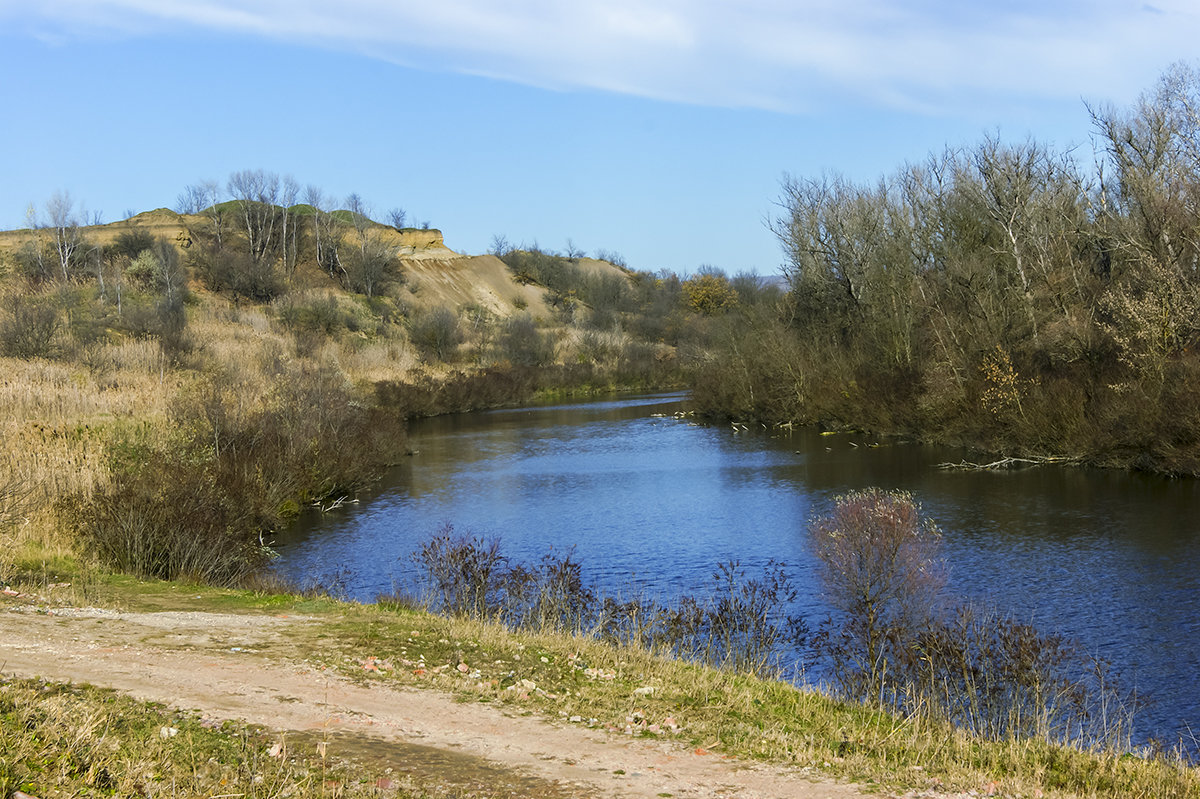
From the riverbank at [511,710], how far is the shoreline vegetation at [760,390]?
0.11m

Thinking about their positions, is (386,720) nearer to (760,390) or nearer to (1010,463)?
(1010,463)

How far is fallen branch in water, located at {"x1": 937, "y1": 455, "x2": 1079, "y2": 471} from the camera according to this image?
33.8 meters

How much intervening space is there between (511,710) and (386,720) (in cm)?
116

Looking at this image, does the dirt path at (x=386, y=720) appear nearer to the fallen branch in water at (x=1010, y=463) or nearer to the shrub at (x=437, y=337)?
the fallen branch in water at (x=1010, y=463)

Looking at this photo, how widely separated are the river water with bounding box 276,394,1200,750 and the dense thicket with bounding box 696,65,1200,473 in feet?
6.35

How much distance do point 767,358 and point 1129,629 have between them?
37385mm

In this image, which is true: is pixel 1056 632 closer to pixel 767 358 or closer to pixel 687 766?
pixel 687 766

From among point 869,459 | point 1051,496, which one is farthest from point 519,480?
point 1051,496

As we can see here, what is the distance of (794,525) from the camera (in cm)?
2497

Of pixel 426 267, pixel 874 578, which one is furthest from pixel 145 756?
pixel 426 267

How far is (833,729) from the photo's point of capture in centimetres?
906

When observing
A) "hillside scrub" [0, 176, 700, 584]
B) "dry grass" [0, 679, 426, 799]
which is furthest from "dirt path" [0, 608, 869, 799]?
"hillside scrub" [0, 176, 700, 584]

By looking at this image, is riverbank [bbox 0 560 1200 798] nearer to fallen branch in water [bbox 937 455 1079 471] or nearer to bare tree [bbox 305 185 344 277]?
fallen branch in water [bbox 937 455 1079 471]

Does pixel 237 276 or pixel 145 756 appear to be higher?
pixel 237 276
